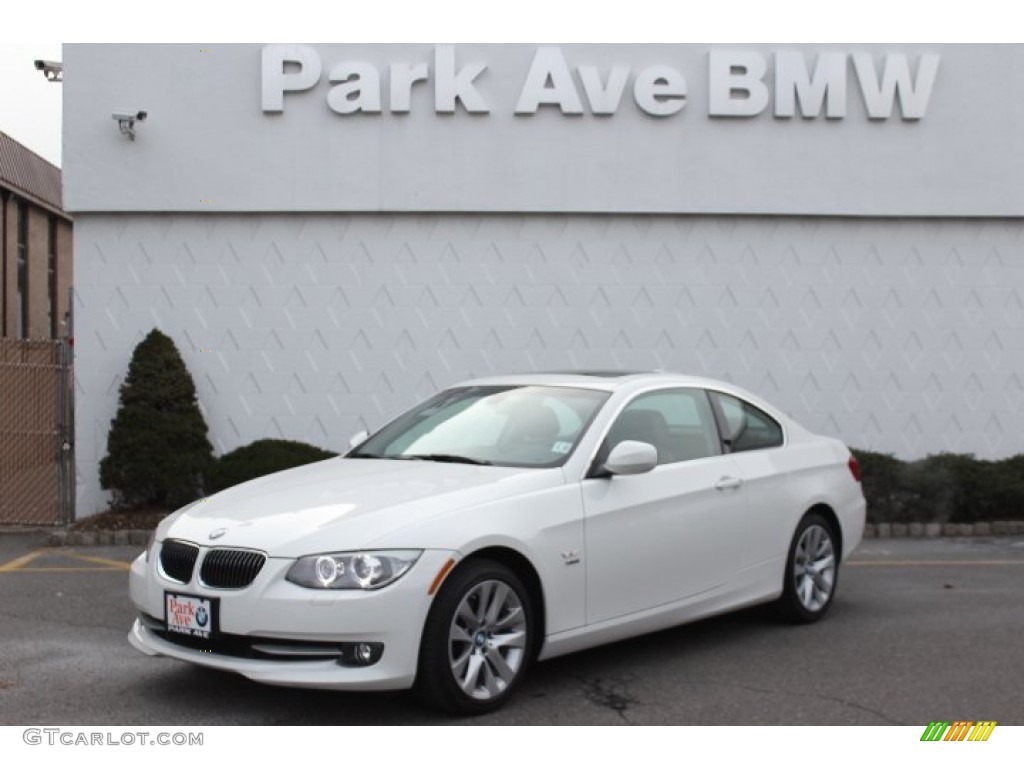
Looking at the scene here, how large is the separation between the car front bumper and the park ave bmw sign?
856 cm

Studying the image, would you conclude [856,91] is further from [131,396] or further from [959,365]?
[131,396]

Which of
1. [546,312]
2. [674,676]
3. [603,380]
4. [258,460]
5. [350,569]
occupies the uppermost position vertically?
[546,312]

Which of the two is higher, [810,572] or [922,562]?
[810,572]

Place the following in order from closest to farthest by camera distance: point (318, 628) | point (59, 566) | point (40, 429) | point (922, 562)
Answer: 1. point (318, 628)
2. point (59, 566)
3. point (922, 562)
4. point (40, 429)

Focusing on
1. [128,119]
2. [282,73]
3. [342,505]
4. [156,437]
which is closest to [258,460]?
[156,437]

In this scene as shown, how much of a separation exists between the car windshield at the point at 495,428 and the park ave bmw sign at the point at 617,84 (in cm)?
644

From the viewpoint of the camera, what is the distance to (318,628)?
5043 millimetres

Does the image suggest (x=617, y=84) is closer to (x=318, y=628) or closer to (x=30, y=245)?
(x=318, y=628)

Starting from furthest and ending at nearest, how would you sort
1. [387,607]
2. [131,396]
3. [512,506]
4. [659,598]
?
[131,396] < [659,598] < [512,506] < [387,607]

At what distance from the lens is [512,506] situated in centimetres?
567

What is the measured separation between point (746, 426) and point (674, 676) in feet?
6.07

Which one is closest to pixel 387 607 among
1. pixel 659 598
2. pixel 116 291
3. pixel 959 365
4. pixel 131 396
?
pixel 659 598

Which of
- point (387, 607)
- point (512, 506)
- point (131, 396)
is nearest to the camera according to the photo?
point (387, 607)

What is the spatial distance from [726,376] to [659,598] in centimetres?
718
